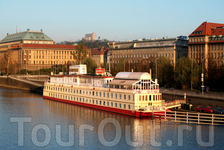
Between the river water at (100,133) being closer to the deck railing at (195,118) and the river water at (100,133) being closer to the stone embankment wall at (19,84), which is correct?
the deck railing at (195,118)

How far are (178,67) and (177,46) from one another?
44.8 metres

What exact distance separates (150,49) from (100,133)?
342ft

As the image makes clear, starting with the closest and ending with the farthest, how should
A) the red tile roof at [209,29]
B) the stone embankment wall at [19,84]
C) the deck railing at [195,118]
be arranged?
the deck railing at [195,118] → the red tile roof at [209,29] → the stone embankment wall at [19,84]

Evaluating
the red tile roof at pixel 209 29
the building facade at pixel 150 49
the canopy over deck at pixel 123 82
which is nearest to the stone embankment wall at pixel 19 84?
the building facade at pixel 150 49

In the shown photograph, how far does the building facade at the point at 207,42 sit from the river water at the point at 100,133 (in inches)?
2743

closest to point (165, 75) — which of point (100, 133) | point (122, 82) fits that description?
point (122, 82)

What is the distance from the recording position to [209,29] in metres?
123

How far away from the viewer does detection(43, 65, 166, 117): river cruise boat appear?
56.9 metres

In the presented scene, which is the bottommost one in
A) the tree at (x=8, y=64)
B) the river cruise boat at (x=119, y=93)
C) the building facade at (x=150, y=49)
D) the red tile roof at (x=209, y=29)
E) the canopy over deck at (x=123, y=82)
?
the river cruise boat at (x=119, y=93)

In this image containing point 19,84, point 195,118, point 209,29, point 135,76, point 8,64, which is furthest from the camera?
point 8,64

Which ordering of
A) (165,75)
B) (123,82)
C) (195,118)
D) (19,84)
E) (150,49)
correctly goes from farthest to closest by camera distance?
(150,49) → (19,84) → (165,75) → (123,82) → (195,118)

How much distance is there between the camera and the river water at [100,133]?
42.1 metres

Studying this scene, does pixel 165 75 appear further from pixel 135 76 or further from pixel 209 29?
pixel 135 76

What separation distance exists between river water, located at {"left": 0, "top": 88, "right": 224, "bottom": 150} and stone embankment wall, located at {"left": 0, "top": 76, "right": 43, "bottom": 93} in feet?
199
